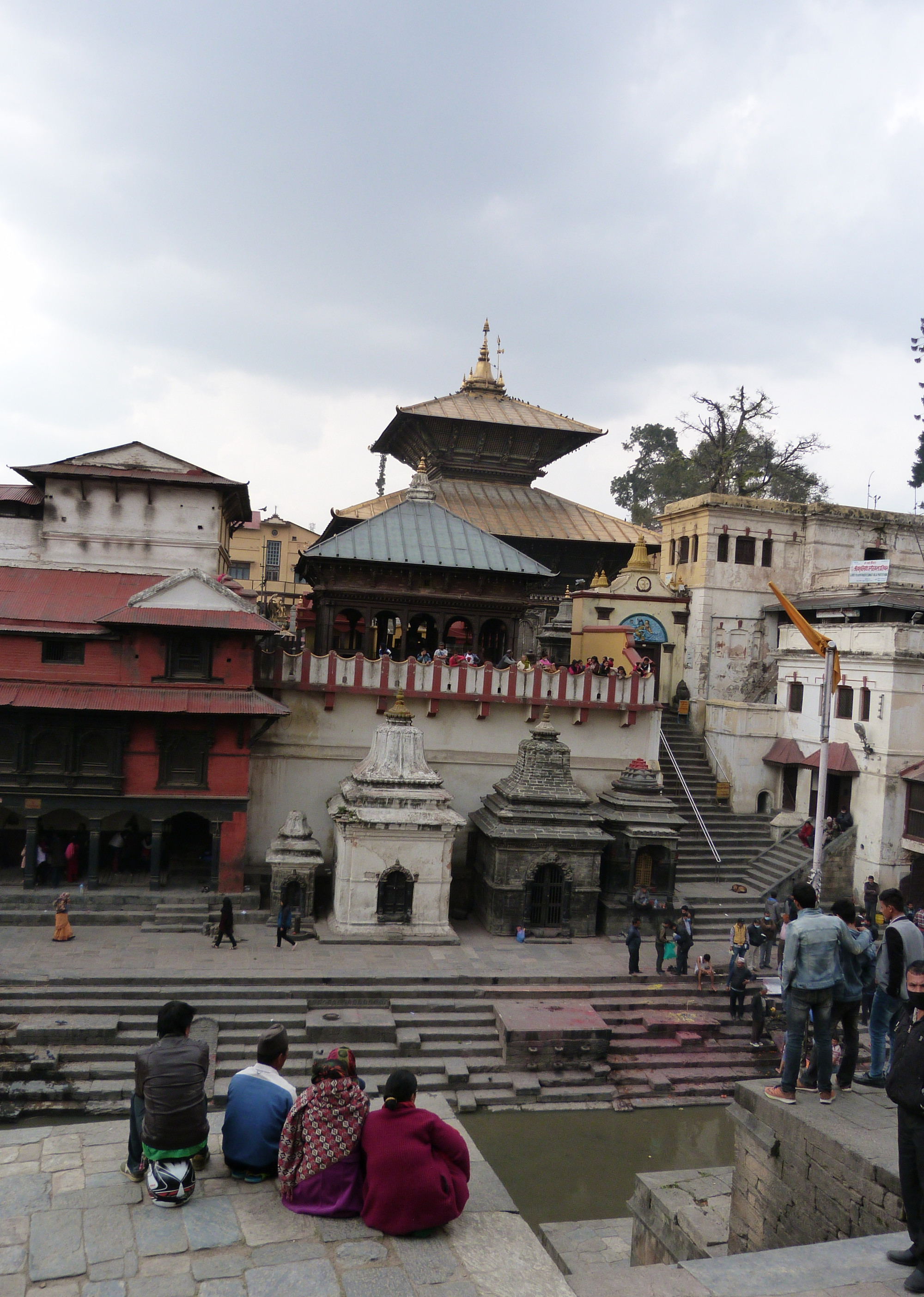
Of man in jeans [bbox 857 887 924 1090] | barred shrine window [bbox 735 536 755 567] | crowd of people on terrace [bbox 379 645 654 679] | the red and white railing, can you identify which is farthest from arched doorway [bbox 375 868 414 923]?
barred shrine window [bbox 735 536 755 567]

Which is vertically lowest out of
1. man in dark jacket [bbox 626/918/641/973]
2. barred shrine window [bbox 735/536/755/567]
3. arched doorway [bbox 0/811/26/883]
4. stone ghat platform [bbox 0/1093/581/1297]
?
man in dark jacket [bbox 626/918/641/973]

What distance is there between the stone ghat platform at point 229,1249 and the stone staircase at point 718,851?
15161 millimetres

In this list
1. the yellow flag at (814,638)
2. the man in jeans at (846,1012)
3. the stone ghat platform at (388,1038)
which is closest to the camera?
the man in jeans at (846,1012)

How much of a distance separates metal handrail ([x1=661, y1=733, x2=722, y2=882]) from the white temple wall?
120 inches

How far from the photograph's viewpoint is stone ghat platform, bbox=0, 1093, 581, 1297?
5801mm

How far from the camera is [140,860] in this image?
→ 818 inches

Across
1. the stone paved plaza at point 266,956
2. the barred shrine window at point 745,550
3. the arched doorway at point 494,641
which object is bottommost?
the stone paved plaza at point 266,956

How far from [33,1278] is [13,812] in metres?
15.6

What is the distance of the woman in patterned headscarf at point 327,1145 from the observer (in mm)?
6320

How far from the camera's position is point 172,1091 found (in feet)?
21.1

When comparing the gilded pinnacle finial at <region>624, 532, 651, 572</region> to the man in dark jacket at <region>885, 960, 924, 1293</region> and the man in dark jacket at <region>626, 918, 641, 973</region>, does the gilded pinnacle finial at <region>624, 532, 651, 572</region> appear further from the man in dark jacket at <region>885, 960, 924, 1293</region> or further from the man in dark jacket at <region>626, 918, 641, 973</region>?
the man in dark jacket at <region>885, 960, 924, 1293</region>

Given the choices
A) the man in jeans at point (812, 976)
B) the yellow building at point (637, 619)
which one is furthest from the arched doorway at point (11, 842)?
the man in jeans at point (812, 976)

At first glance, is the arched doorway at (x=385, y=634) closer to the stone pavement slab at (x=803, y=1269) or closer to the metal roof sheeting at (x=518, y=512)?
the metal roof sheeting at (x=518, y=512)

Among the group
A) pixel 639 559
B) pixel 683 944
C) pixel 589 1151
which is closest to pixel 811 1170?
pixel 589 1151
